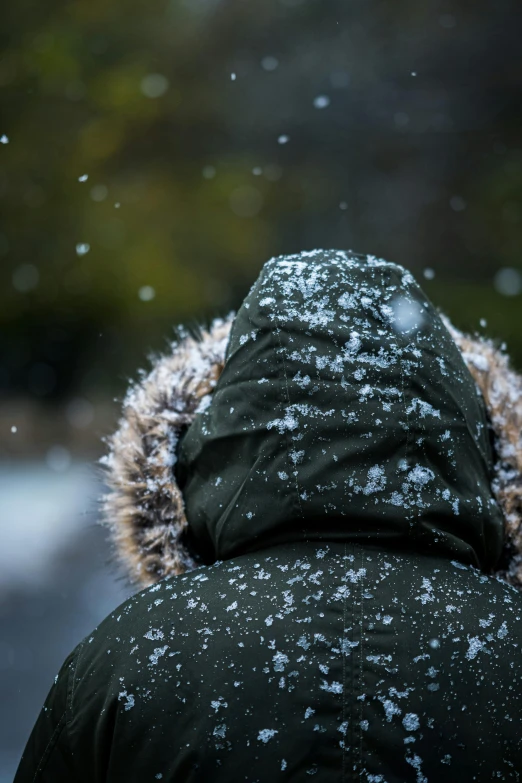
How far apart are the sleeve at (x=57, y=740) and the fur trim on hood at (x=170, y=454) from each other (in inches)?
10.8

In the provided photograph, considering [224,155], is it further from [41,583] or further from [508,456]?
[508,456]

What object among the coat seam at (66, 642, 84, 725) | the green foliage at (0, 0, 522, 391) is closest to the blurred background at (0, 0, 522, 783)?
the green foliage at (0, 0, 522, 391)

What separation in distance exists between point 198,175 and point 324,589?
7326 millimetres

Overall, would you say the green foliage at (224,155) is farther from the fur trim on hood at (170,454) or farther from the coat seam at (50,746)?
the coat seam at (50,746)

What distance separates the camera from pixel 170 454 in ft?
4.39

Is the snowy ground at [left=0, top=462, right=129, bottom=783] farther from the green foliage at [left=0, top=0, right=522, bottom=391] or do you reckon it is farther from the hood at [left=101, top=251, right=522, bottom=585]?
the hood at [left=101, top=251, right=522, bottom=585]

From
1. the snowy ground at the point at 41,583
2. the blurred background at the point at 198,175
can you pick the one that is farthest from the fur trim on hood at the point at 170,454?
the blurred background at the point at 198,175

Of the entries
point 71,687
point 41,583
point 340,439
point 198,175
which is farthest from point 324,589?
point 198,175

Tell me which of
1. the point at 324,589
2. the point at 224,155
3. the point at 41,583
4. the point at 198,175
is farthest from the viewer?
the point at 224,155

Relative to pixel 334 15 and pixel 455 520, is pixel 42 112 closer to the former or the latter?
pixel 334 15

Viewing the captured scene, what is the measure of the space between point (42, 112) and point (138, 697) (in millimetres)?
7610

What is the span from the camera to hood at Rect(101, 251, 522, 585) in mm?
1062

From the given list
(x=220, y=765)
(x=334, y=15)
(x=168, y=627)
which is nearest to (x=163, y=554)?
(x=168, y=627)

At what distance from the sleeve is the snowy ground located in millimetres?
3390
